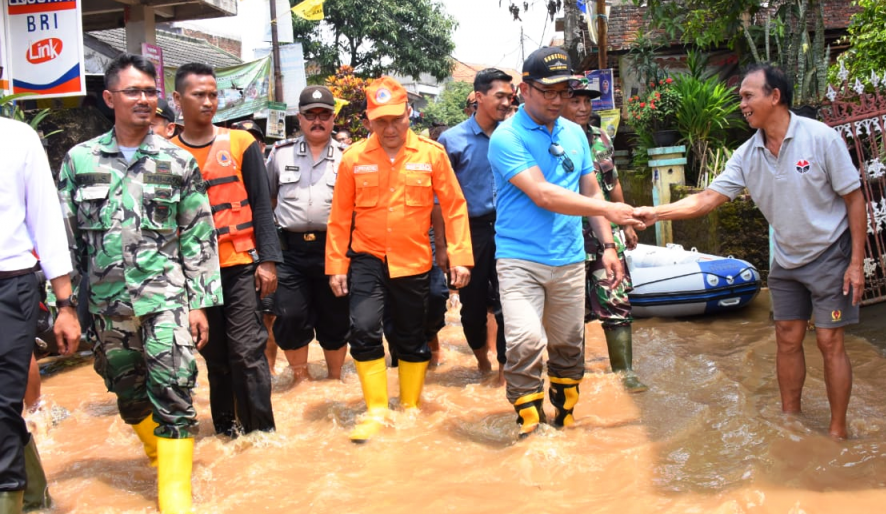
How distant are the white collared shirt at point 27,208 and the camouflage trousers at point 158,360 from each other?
20.5 inches

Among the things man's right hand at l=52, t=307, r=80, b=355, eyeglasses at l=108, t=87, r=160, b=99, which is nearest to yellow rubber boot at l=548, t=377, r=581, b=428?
man's right hand at l=52, t=307, r=80, b=355

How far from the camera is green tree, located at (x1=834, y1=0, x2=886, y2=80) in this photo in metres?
8.14

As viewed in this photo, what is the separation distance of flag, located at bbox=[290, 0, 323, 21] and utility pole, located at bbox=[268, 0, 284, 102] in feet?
3.59

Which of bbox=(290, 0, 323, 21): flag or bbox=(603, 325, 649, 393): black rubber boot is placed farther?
bbox=(290, 0, 323, 21): flag

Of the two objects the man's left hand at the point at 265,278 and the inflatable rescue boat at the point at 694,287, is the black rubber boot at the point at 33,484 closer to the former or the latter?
the man's left hand at the point at 265,278

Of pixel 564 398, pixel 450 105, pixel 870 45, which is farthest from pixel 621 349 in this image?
pixel 450 105

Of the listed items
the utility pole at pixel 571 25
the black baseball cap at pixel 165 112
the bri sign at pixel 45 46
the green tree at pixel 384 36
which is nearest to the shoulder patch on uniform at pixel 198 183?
the black baseball cap at pixel 165 112

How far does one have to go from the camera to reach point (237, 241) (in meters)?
4.56

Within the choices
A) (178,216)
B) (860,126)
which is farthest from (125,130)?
(860,126)

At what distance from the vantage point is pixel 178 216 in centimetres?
399

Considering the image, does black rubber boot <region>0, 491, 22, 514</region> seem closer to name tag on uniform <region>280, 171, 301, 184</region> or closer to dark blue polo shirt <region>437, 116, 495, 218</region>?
name tag on uniform <region>280, 171, 301, 184</region>

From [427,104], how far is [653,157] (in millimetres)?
31903

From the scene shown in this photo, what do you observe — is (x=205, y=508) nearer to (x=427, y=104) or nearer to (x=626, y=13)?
(x=626, y=13)

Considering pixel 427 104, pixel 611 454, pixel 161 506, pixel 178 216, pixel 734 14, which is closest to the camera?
pixel 161 506
